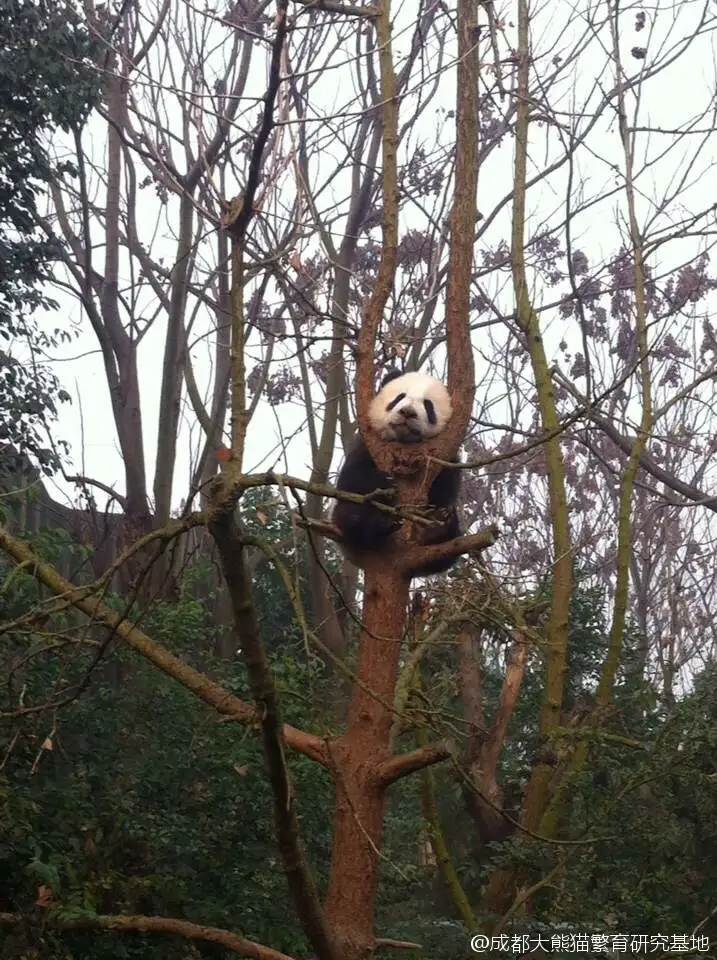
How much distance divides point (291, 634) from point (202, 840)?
7.30 feet

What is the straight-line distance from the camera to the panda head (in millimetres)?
5086

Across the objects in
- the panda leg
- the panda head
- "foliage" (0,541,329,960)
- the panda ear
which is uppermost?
the panda ear

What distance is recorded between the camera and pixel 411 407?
5.37 meters

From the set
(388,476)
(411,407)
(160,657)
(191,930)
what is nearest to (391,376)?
(411,407)

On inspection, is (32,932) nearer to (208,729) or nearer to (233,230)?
(208,729)

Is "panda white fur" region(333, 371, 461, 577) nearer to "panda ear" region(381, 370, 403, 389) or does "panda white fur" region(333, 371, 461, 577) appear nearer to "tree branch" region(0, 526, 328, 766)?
"panda ear" region(381, 370, 403, 389)

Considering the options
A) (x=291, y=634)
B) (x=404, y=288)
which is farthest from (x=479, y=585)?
(x=404, y=288)

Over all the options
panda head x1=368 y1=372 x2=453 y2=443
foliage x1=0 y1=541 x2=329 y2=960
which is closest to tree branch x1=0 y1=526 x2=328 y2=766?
foliage x1=0 y1=541 x2=329 y2=960

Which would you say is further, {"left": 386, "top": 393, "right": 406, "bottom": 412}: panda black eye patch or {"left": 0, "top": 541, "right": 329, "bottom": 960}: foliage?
{"left": 386, "top": 393, "right": 406, "bottom": 412}: panda black eye patch

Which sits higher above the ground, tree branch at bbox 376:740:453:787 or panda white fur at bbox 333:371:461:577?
panda white fur at bbox 333:371:461:577

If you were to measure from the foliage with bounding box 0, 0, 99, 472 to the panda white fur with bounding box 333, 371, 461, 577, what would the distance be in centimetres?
260

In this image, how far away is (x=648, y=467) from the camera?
768cm

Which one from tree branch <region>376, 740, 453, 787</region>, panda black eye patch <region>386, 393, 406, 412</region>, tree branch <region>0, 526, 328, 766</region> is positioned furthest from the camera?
panda black eye patch <region>386, 393, 406, 412</region>

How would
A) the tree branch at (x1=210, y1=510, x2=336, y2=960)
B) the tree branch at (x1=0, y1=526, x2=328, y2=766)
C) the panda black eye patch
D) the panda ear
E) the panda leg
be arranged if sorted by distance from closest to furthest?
Answer: the tree branch at (x1=210, y1=510, x2=336, y2=960), the tree branch at (x1=0, y1=526, x2=328, y2=766), the panda leg, the panda black eye patch, the panda ear
